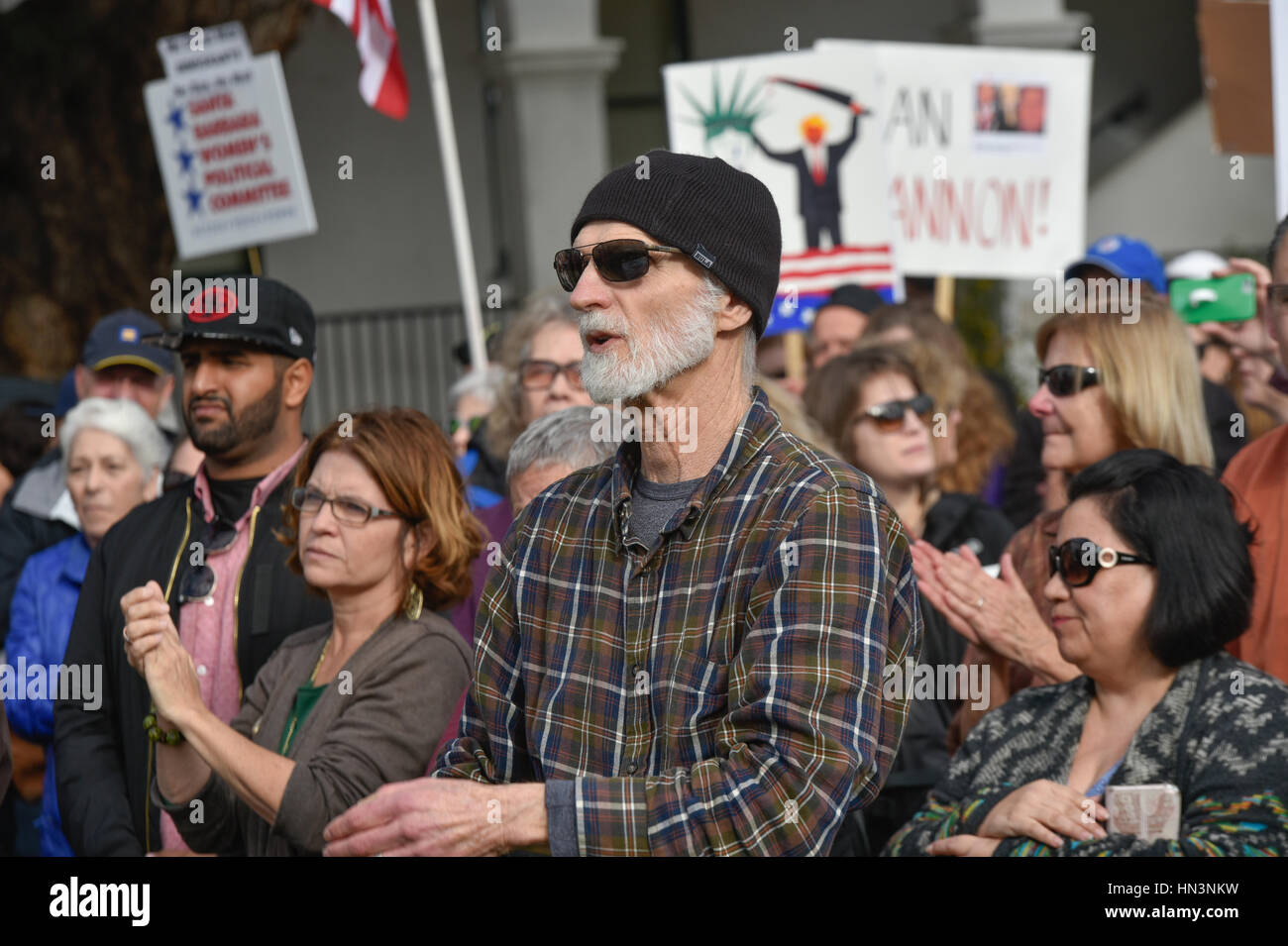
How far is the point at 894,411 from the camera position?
5098mm

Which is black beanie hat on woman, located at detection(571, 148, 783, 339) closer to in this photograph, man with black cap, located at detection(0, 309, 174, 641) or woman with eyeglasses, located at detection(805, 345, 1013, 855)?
woman with eyeglasses, located at detection(805, 345, 1013, 855)

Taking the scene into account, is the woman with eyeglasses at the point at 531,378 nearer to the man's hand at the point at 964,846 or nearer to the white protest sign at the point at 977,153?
the man's hand at the point at 964,846

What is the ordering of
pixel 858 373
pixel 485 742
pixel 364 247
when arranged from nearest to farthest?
pixel 485 742 < pixel 858 373 < pixel 364 247

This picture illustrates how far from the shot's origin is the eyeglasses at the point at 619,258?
2473mm

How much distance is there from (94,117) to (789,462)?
35.3 ft

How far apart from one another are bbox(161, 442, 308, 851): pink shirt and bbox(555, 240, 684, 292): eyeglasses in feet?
4.99

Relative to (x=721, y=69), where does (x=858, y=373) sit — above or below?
below

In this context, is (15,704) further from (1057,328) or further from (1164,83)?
(1164,83)

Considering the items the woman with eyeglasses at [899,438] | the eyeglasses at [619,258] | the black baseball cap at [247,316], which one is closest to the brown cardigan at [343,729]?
the black baseball cap at [247,316]

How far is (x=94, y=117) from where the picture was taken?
12.0m

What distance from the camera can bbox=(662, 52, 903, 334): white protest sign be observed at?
743 cm

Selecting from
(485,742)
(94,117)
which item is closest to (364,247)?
(94,117)

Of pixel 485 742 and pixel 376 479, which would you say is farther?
pixel 376 479
